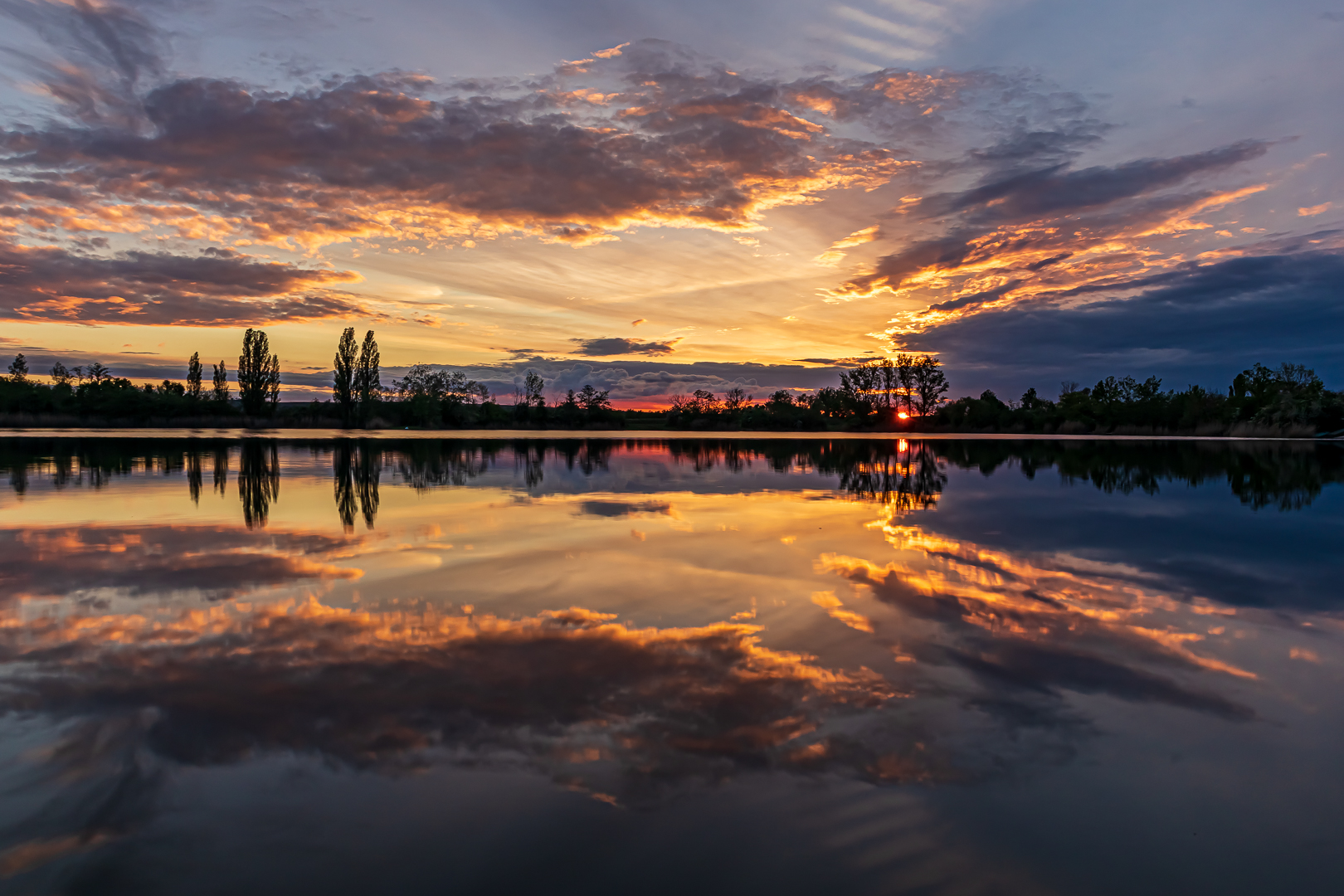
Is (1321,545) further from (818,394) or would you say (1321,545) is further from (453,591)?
(818,394)

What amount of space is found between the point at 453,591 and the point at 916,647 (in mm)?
4095

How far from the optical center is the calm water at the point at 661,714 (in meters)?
2.61

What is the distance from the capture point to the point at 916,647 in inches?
196

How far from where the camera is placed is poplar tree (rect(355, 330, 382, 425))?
255ft

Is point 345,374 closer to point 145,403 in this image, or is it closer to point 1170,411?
point 145,403

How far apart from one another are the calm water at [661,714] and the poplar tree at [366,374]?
74579 millimetres

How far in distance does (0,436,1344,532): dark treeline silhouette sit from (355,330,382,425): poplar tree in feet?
153

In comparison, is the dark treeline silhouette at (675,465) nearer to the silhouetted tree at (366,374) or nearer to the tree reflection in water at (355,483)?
the tree reflection in water at (355,483)

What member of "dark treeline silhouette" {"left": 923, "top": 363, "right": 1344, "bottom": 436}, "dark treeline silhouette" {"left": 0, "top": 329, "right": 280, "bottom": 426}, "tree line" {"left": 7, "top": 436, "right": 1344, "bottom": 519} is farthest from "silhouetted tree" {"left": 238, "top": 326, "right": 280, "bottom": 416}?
"dark treeline silhouette" {"left": 923, "top": 363, "right": 1344, "bottom": 436}

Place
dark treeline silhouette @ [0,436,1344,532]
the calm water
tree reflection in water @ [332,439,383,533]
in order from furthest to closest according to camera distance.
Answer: dark treeline silhouette @ [0,436,1344,532] → tree reflection in water @ [332,439,383,533] → the calm water

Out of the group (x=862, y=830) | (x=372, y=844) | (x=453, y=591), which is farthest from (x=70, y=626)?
(x=862, y=830)

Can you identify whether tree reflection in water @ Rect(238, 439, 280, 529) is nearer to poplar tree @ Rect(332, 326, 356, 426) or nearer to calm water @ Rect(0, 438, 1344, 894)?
calm water @ Rect(0, 438, 1344, 894)

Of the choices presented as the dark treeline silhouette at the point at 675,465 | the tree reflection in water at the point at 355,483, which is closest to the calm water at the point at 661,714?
the tree reflection in water at the point at 355,483

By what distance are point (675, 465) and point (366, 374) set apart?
65404 mm
